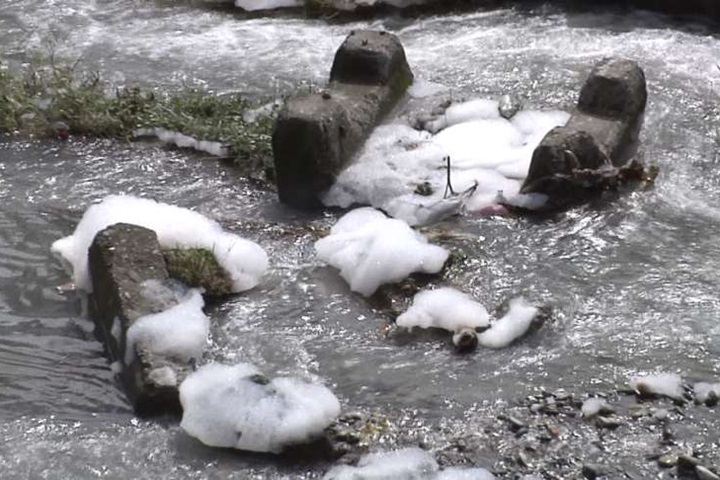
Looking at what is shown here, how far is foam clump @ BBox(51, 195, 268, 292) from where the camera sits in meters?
5.18

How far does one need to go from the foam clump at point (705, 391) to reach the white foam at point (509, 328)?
0.69m

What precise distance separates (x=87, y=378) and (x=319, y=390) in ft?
3.06

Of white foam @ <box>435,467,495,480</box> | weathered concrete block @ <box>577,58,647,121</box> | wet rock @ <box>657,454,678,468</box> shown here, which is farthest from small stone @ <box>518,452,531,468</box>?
weathered concrete block @ <box>577,58,647,121</box>

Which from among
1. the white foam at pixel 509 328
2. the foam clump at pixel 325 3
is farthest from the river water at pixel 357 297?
the foam clump at pixel 325 3

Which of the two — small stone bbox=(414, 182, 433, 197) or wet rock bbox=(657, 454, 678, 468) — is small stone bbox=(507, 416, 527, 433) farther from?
small stone bbox=(414, 182, 433, 197)

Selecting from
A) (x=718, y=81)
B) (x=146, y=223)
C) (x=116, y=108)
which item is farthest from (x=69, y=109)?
(x=718, y=81)

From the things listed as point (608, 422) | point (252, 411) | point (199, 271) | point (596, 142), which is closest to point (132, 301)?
point (199, 271)

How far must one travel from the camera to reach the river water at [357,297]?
4.35m

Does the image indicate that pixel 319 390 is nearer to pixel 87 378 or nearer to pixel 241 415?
pixel 241 415

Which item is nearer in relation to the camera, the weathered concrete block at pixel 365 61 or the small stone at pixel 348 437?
the small stone at pixel 348 437

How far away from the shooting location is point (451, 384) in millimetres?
4469

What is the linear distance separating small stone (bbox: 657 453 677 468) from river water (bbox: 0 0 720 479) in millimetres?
459

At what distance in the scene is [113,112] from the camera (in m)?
6.85

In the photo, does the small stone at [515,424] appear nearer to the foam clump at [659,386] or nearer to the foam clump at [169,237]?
the foam clump at [659,386]
